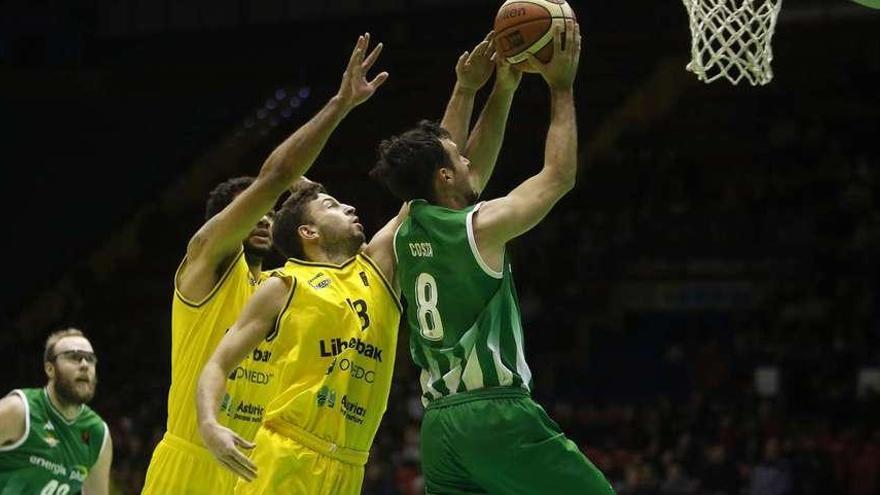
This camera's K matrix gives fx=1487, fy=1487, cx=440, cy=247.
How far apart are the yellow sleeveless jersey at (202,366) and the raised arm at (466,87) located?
907 millimetres

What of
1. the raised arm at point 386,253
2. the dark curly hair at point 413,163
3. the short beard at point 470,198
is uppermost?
the dark curly hair at point 413,163

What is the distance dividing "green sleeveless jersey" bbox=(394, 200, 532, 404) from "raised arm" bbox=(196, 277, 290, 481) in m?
0.54

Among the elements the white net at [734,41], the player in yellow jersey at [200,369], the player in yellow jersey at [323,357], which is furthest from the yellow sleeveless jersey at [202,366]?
the white net at [734,41]

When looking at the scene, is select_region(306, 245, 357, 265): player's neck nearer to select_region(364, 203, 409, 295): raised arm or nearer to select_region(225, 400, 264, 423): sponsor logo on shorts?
select_region(364, 203, 409, 295): raised arm

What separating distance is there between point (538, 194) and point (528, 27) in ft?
2.16

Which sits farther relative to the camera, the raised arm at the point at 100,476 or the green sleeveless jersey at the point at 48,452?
the raised arm at the point at 100,476

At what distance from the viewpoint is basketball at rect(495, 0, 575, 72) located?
4777mm

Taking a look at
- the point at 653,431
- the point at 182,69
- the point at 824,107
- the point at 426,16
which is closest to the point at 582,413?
the point at 653,431

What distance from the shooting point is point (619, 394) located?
51.0ft

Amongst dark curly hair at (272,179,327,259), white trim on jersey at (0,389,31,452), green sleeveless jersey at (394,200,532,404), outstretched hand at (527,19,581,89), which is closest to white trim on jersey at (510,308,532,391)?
green sleeveless jersey at (394,200,532,404)

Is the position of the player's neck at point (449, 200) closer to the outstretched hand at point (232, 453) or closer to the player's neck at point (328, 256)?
the player's neck at point (328, 256)

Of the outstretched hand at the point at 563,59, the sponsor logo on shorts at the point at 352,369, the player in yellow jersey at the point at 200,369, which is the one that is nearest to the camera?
the outstretched hand at the point at 563,59

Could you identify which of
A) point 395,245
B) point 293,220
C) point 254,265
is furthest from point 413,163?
point 254,265

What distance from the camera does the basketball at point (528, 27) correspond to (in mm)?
4777
